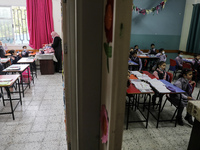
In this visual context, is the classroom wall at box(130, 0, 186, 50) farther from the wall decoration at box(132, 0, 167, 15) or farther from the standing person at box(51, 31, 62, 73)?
the standing person at box(51, 31, 62, 73)

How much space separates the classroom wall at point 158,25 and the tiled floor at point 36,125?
192 inches

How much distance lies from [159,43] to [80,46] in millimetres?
7393

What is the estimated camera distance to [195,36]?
22.0ft

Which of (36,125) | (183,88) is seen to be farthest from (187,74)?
(36,125)

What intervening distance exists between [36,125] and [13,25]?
5.29 m

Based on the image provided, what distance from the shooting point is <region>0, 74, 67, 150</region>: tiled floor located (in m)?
2.34

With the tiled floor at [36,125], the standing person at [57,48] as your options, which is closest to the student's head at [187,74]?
the tiled floor at [36,125]

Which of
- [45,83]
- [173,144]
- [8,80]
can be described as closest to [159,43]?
[45,83]

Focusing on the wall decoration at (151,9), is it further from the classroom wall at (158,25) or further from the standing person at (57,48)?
the standing person at (57,48)

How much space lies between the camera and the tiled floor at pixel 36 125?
92.2 inches

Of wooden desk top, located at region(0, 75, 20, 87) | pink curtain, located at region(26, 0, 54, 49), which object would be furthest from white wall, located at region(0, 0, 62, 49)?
wooden desk top, located at region(0, 75, 20, 87)

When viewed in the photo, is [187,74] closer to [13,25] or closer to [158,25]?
[158,25]

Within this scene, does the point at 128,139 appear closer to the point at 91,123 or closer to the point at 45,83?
the point at 91,123

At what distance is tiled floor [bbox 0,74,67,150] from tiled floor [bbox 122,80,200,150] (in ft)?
3.35
